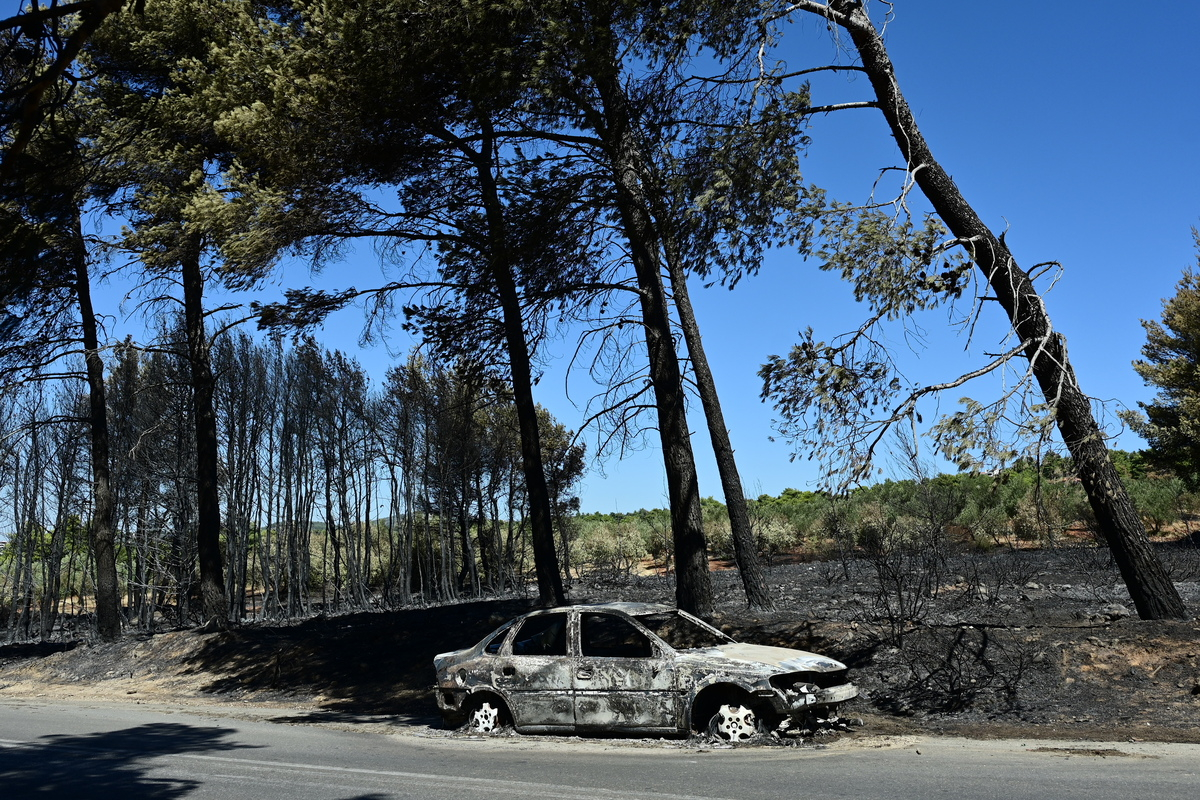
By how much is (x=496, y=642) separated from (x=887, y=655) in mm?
4774

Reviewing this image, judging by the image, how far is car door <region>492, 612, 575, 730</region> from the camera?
9.14 m

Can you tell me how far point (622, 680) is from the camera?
349 inches

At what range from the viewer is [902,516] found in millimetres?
30188

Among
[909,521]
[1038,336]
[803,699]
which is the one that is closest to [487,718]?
[803,699]

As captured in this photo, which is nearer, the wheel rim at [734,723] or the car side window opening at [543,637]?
the wheel rim at [734,723]

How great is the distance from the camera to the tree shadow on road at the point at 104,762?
6.93m

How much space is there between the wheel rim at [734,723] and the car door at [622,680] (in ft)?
1.28

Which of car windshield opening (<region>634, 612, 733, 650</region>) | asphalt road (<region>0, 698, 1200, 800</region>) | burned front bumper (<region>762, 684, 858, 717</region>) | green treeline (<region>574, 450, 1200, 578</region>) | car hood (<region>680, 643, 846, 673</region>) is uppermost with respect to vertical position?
green treeline (<region>574, 450, 1200, 578</region>)

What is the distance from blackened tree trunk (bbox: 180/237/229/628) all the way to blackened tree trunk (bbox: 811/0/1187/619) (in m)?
14.1

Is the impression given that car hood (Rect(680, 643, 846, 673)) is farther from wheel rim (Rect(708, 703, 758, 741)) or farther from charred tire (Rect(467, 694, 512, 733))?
charred tire (Rect(467, 694, 512, 733))

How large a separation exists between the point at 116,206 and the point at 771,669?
57.5 feet

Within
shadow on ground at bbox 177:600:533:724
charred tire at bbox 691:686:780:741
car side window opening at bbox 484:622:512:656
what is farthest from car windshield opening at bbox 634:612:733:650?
shadow on ground at bbox 177:600:533:724

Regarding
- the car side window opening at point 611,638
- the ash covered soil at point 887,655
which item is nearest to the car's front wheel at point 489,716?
the ash covered soil at point 887,655

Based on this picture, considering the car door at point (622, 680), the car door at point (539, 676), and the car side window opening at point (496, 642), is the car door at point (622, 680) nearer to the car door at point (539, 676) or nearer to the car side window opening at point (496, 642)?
the car door at point (539, 676)
